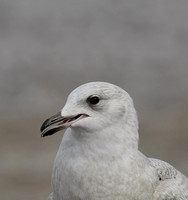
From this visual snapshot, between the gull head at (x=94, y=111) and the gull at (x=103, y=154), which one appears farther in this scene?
the gull at (x=103, y=154)

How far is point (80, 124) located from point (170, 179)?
0.86 m

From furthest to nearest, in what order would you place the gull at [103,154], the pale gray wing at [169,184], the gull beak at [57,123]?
the pale gray wing at [169,184], the gull at [103,154], the gull beak at [57,123]

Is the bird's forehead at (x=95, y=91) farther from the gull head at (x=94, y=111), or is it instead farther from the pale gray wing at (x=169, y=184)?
the pale gray wing at (x=169, y=184)

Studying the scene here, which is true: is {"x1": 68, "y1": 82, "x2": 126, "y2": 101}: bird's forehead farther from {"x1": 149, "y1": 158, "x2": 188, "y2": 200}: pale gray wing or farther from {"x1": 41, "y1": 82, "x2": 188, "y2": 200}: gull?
{"x1": 149, "y1": 158, "x2": 188, "y2": 200}: pale gray wing

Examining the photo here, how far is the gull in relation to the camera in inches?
146

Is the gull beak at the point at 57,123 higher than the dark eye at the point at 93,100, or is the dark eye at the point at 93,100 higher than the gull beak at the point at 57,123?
the dark eye at the point at 93,100

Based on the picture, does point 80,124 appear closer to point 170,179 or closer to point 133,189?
point 133,189

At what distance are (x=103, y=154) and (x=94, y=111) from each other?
0.94 ft

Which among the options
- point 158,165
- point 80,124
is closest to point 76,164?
point 80,124

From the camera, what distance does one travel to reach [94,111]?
3.71 meters

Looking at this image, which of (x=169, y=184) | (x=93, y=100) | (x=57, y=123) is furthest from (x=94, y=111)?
(x=169, y=184)

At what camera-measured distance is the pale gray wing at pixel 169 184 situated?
13.1ft

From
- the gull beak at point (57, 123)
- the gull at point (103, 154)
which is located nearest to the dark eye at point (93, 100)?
Result: the gull at point (103, 154)

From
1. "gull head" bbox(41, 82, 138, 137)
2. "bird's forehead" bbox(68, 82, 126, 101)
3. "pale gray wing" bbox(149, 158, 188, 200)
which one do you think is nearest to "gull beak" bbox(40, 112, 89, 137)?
"gull head" bbox(41, 82, 138, 137)
